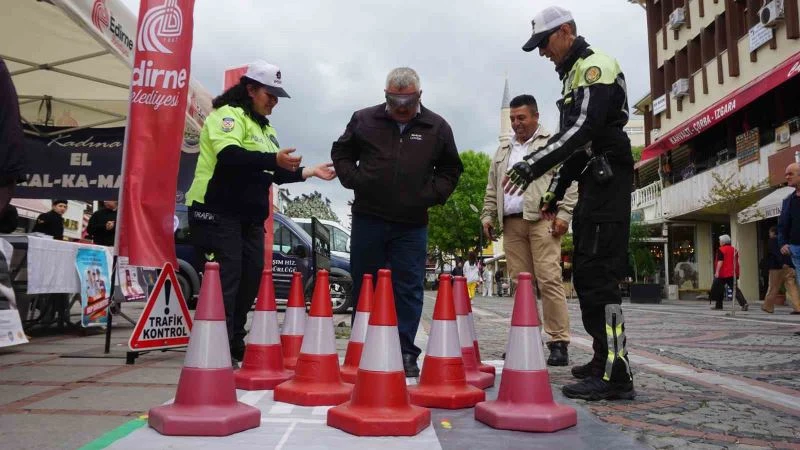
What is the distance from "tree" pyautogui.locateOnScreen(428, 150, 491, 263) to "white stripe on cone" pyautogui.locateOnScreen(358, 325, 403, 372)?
58088 mm

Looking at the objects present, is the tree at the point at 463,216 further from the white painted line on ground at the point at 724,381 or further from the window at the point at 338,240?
the white painted line on ground at the point at 724,381

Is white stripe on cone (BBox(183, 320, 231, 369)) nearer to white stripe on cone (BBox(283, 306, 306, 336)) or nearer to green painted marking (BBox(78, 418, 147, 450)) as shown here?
green painted marking (BBox(78, 418, 147, 450))

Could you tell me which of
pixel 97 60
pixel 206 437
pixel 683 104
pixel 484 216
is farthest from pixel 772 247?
pixel 683 104

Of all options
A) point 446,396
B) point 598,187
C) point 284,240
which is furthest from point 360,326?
point 284,240

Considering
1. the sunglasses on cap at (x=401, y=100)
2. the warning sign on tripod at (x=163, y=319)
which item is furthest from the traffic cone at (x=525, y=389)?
the warning sign on tripod at (x=163, y=319)

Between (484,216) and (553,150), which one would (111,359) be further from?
(553,150)

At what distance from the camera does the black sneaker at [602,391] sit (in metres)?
3.62

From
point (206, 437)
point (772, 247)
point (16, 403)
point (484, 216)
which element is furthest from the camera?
point (772, 247)

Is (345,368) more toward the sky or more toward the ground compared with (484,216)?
more toward the ground

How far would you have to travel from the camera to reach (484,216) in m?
6.06

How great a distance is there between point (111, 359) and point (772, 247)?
41.6ft

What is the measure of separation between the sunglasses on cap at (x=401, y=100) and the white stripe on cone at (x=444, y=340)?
1521 millimetres

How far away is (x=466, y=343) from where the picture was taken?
167 inches

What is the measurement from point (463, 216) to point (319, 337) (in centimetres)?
5909
